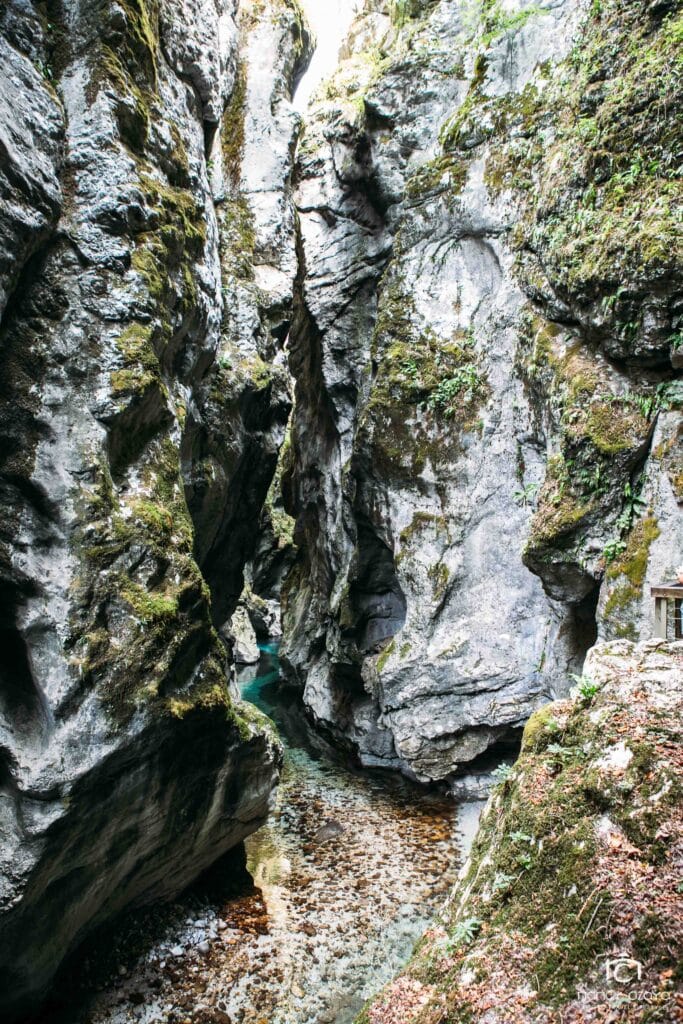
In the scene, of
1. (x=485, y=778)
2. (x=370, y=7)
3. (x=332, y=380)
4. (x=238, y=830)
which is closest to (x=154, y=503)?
(x=238, y=830)

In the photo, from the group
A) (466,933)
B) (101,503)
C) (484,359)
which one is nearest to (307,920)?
(466,933)

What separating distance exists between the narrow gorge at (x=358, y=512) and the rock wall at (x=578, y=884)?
19mm

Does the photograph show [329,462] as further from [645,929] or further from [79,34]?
[645,929]

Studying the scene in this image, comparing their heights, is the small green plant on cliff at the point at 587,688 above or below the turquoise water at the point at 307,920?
above

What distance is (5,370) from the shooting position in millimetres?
5406

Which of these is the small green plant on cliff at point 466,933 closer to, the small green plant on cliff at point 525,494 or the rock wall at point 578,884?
the rock wall at point 578,884

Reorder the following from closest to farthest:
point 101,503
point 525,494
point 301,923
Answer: point 101,503 → point 301,923 → point 525,494

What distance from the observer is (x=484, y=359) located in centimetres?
1220

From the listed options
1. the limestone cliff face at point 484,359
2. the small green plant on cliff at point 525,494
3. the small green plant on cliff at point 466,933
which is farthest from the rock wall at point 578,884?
the small green plant on cliff at point 525,494

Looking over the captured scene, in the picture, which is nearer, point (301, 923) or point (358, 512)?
point (301, 923)

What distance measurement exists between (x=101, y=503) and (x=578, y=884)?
471 cm

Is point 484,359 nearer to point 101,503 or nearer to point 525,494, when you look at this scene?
point 525,494

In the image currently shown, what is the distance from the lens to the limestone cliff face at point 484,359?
8.27 m

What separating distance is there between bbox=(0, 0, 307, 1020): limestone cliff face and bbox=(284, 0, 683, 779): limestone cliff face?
5.05 m
